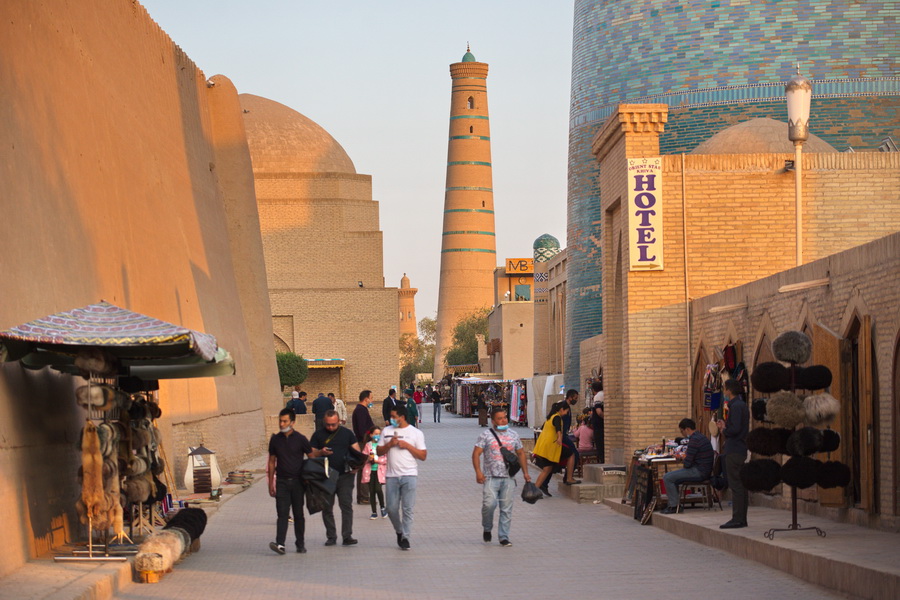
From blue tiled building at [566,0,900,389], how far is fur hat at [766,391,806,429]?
18916 mm

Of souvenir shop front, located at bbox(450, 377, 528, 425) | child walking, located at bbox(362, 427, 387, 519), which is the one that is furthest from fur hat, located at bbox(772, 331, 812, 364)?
souvenir shop front, located at bbox(450, 377, 528, 425)

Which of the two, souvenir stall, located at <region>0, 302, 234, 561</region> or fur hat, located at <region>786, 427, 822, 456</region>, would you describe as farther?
fur hat, located at <region>786, 427, 822, 456</region>

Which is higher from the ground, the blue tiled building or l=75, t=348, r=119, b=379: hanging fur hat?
the blue tiled building

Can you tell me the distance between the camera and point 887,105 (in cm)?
2966

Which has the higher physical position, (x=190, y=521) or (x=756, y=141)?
(x=756, y=141)

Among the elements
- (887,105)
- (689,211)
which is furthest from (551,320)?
(689,211)

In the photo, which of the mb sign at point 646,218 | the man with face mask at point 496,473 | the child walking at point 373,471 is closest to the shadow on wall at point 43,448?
the man with face mask at point 496,473

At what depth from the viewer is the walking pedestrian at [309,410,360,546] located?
13.1 meters

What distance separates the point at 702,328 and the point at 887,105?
1354 centimetres

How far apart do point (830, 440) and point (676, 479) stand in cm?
316

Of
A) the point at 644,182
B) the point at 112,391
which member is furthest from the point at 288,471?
the point at 644,182

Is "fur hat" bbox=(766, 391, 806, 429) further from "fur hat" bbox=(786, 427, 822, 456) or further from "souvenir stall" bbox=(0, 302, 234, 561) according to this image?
"souvenir stall" bbox=(0, 302, 234, 561)

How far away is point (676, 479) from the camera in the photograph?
14398mm

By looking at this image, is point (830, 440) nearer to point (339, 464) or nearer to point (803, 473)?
point (803, 473)
